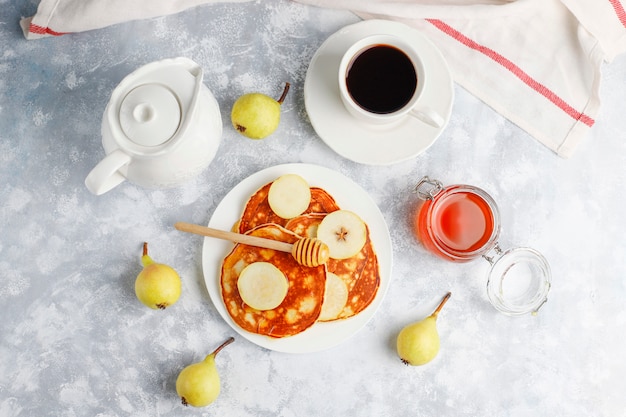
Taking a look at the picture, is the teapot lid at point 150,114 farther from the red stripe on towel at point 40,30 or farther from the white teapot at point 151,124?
the red stripe on towel at point 40,30

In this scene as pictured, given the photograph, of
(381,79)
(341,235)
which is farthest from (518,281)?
(381,79)

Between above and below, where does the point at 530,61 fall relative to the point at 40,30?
above

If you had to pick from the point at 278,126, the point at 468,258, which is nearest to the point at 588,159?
the point at 468,258

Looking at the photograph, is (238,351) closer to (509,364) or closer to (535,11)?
(509,364)

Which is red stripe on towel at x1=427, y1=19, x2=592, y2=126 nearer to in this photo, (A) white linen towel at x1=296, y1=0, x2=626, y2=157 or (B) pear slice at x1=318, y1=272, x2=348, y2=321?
(A) white linen towel at x1=296, y1=0, x2=626, y2=157

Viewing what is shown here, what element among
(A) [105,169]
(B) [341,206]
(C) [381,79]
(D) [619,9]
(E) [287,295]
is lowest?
(E) [287,295]

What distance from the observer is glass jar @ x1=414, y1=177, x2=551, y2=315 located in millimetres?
1097

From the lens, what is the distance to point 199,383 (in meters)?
1.07

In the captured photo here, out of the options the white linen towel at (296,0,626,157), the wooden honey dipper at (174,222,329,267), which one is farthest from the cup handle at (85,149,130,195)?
the white linen towel at (296,0,626,157)

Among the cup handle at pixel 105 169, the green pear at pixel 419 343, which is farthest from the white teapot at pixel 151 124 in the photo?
the green pear at pixel 419 343

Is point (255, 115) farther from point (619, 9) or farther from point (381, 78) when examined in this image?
point (619, 9)

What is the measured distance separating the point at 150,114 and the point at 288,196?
0.97 feet

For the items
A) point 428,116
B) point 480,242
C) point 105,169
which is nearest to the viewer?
point 105,169

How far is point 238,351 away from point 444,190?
446mm
